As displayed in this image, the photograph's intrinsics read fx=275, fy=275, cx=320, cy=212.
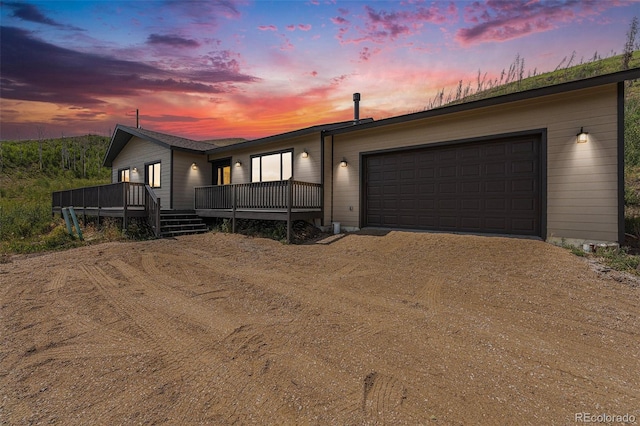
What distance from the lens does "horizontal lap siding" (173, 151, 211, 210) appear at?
1359cm

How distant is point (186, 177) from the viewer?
1395 centimetres

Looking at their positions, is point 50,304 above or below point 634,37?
Answer: below

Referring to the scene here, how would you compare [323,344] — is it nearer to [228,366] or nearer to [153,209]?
[228,366]

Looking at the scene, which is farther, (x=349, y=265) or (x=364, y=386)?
(x=349, y=265)

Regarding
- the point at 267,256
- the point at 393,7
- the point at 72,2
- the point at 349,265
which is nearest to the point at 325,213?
the point at 267,256

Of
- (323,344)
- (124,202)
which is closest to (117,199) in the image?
(124,202)

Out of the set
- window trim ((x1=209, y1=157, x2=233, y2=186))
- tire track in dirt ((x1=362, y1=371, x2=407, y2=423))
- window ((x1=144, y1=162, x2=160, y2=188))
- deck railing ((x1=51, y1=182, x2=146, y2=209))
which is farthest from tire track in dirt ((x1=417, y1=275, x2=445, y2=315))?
window ((x1=144, y1=162, x2=160, y2=188))

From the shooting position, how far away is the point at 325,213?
1053 centimetres

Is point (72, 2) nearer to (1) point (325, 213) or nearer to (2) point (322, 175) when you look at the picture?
(2) point (322, 175)

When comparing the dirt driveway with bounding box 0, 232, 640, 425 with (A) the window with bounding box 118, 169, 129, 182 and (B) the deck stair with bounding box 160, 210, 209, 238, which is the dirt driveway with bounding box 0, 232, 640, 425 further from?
(A) the window with bounding box 118, 169, 129, 182

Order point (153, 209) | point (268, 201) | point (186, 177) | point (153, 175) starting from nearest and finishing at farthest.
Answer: point (268, 201)
point (153, 209)
point (186, 177)
point (153, 175)

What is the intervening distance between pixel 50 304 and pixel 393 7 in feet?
38.4

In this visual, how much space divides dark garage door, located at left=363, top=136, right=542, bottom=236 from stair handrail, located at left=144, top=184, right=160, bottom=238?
733 cm

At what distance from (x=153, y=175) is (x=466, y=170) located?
49.2 feet
